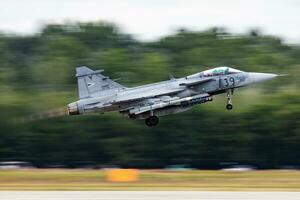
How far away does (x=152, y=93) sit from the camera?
49.3 meters

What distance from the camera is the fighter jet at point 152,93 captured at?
4831 cm

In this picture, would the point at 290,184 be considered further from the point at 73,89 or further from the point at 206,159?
the point at 73,89

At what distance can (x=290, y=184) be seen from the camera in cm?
5600

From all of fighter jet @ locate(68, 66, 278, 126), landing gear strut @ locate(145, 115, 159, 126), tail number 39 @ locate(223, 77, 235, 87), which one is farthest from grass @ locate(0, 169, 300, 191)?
tail number 39 @ locate(223, 77, 235, 87)

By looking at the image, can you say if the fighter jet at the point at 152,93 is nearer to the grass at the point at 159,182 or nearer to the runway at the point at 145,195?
the runway at the point at 145,195

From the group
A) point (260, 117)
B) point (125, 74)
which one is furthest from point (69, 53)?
point (260, 117)

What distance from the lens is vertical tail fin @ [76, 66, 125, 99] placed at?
49.4 metres

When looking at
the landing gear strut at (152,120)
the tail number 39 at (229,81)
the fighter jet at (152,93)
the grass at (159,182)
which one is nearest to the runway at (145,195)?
the landing gear strut at (152,120)

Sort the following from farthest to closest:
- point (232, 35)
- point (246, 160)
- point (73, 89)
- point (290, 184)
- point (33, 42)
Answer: point (33, 42) < point (232, 35) < point (73, 89) < point (246, 160) < point (290, 184)

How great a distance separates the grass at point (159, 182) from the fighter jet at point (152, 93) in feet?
16.6

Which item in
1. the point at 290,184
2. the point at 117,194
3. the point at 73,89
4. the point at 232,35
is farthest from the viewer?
the point at 232,35

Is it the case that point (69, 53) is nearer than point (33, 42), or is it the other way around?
point (69, 53)

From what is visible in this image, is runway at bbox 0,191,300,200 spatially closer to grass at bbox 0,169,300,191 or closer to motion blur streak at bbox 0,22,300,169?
grass at bbox 0,169,300,191

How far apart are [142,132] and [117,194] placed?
185ft
